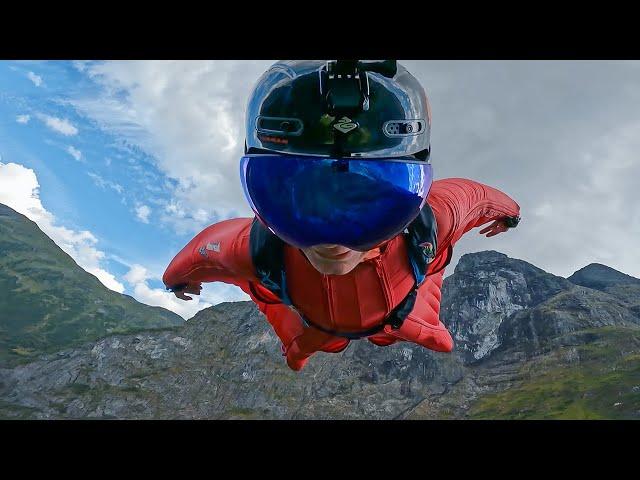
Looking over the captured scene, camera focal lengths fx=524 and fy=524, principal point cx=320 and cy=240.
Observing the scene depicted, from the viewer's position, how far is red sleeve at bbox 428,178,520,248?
5172 millimetres

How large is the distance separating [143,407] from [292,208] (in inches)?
6213

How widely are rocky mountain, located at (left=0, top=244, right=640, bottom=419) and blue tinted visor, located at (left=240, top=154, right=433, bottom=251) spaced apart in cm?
12950

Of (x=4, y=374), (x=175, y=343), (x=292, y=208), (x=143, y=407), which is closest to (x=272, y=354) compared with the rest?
(x=175, y=343)

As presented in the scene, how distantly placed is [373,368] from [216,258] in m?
163

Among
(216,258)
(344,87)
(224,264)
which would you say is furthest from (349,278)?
(344,87)

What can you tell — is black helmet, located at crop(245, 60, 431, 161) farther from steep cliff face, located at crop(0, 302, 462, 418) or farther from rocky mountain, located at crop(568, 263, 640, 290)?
rocky mountain, located at crop(568, 263, 640, 290)

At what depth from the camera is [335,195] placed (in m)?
3.07

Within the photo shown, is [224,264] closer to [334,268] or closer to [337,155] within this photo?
[334,268]

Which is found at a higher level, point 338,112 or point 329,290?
point 338,112

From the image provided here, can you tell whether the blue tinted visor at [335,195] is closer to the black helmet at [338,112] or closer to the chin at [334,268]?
the black helmet at [338,112]

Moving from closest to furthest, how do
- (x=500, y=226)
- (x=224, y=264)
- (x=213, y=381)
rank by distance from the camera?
1. (x=224, y=264)
2. (x=500, y=226)
3. (x=213, y=381)

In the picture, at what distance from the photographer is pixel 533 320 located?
153 m
